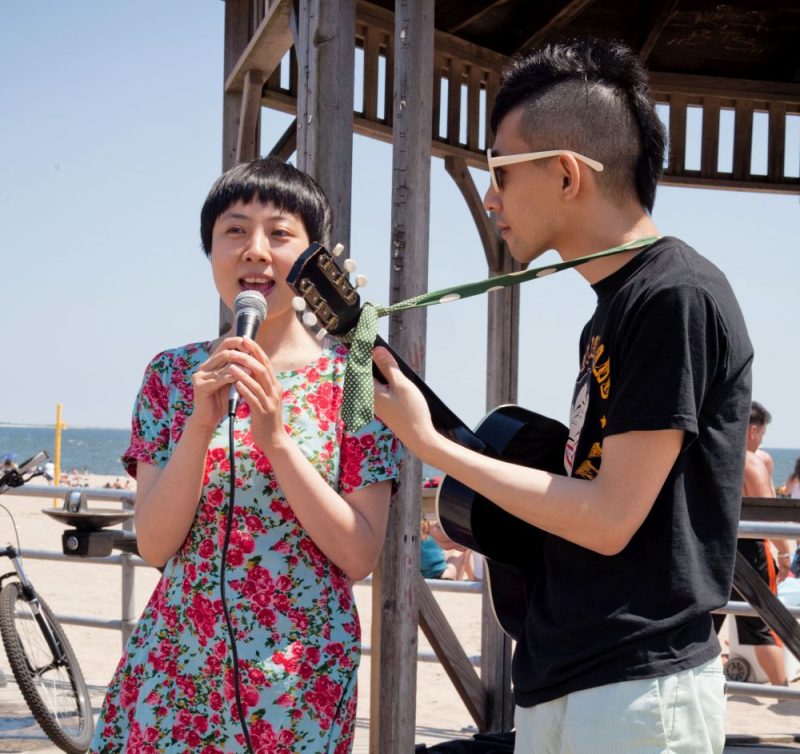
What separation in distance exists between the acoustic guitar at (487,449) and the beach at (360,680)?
207 centimetres

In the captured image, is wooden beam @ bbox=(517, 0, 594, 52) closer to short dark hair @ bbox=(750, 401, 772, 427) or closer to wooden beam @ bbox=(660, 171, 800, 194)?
wooden beam @ bbox=(660, 171, 800, 194)

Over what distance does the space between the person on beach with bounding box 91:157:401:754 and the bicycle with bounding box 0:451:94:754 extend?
2.82 meters

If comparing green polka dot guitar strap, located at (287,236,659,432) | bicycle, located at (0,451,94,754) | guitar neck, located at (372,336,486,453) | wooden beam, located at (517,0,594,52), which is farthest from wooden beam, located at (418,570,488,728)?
wooden beam, located at (517,0,594,52)

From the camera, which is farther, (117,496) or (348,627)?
(117,496)

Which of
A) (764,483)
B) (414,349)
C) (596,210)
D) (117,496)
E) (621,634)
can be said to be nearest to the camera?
(621,634)

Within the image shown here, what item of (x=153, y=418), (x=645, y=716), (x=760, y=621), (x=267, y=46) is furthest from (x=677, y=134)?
(x=645, y=716)

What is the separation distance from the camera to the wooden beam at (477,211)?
5855mm

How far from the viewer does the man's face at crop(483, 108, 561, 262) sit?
166cm

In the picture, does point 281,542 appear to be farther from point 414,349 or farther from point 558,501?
point 414,349

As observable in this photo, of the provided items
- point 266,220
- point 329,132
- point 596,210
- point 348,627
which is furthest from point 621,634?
point 329,132

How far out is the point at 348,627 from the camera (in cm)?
210

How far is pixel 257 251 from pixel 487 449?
59 centimetres

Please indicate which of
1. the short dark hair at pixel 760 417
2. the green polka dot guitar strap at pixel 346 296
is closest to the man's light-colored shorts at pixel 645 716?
the green polka dot guitar strap at pixel 346 296

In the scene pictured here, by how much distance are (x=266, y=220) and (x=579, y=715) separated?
46.8 inches
